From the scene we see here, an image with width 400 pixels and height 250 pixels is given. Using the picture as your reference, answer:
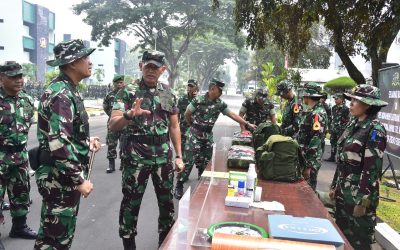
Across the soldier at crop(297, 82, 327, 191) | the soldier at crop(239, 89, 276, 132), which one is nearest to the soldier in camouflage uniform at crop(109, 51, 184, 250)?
the soldier at crop(297, 82, 327, 191)

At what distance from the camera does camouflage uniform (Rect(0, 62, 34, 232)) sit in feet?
12.9

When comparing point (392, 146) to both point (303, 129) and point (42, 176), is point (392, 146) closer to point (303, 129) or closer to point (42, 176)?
point (303, 129)

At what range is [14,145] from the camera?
398cm

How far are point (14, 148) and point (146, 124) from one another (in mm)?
1543

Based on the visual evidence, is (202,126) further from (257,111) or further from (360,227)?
(360,227)

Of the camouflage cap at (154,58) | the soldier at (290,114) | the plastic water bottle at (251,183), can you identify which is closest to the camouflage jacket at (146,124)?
the camouflage cap at (154,58)

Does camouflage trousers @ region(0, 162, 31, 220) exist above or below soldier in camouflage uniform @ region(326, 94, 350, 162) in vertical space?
below

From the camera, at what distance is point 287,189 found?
3.25 m

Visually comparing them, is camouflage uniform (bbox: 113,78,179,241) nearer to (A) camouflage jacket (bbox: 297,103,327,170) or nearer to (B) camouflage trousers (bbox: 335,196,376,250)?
(B) camouflage trousers (bbox: 335,196,376,250)

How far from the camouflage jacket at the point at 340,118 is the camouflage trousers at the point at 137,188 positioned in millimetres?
6911

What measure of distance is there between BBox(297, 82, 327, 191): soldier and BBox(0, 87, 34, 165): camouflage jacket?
10.4 ft

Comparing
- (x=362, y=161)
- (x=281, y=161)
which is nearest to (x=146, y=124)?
(x=281, y=161)

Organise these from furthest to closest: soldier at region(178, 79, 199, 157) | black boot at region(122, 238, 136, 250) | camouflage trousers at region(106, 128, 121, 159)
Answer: soldier at region(178, 79, 199, 157) → camouflage trousers at region(106, 128, 121, 159) → black boot at region(122, 238, 136, 250)

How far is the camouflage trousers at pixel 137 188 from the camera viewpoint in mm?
→ 3449
